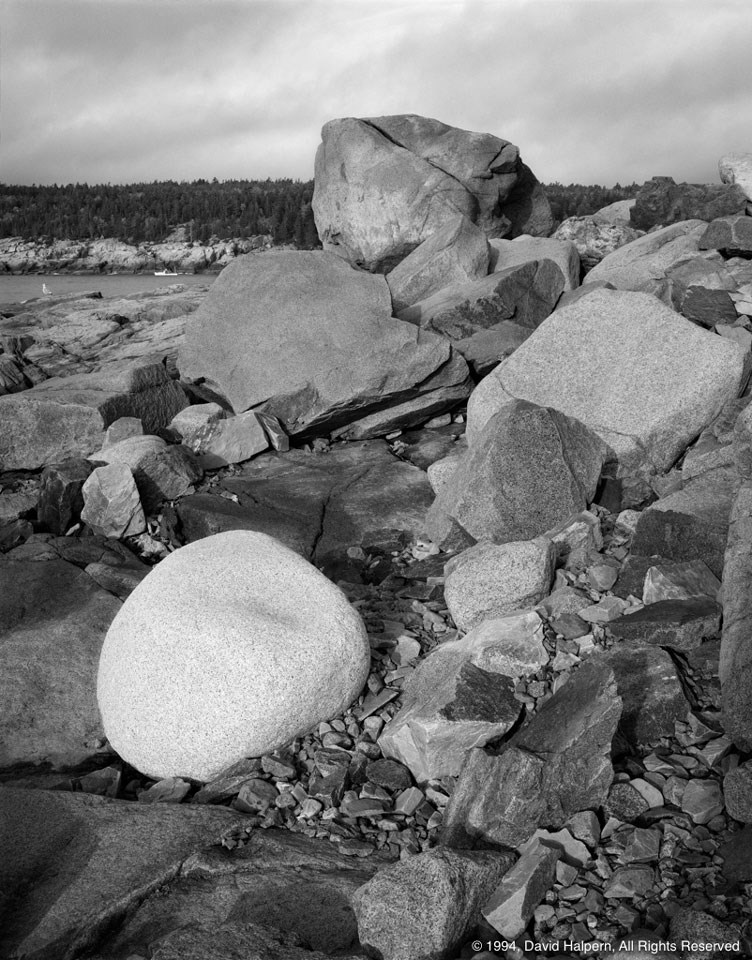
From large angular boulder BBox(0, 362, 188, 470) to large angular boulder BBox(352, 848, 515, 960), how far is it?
7762 millimetres

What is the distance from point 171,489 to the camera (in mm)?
9102

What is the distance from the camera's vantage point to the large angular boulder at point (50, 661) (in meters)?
5.56

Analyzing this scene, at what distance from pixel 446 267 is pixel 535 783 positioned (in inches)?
380

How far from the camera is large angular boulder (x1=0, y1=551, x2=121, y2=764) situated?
5.56 meters

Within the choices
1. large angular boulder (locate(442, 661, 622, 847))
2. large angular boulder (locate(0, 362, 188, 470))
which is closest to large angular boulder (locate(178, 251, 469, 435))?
large angular boulder (locate(0, 362, 188, 470))

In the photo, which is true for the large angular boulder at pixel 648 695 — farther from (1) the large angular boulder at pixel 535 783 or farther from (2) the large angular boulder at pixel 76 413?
(2) the large angular boulder at pixel 76 413

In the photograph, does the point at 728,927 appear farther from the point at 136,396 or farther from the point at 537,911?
the point at 136,396

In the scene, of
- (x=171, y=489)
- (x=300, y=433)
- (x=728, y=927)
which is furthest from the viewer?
(x=300, y=433)

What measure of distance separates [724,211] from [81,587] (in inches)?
405

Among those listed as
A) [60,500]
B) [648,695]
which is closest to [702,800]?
[648,695]

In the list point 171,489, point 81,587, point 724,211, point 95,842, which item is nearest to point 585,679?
point 95,842

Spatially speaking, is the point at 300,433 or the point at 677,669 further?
the point at 300,433

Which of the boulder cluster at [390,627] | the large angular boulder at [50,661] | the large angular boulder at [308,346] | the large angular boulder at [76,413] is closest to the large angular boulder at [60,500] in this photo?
the boulder cluster at [390,627]

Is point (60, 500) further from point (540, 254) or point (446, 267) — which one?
point (540, 254)
